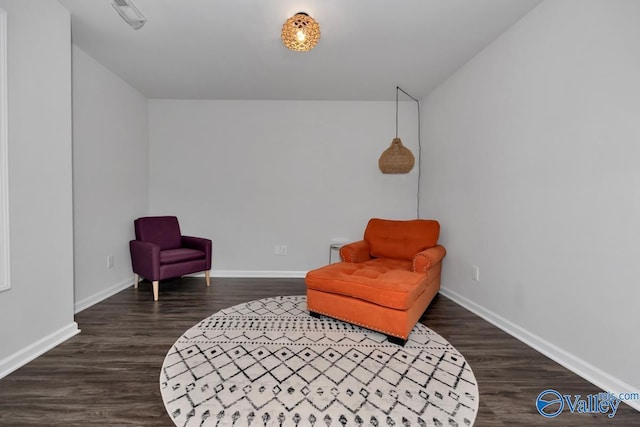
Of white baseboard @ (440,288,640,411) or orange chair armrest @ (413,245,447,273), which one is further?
orange chair armrest @ (413,245,447,273)

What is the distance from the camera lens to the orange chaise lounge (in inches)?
84.0

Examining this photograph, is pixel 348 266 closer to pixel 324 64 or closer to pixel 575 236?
pixel 575 236

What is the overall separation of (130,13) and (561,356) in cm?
400

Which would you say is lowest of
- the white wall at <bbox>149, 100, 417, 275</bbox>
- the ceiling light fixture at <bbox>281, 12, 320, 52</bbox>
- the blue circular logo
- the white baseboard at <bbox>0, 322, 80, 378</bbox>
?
the blue circular logo

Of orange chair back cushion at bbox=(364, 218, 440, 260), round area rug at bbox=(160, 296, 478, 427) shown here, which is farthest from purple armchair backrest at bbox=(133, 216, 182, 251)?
orange chair back cushion at bbox=(364, 218, 440, 260)

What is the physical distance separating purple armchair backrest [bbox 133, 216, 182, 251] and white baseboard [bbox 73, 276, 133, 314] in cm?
57

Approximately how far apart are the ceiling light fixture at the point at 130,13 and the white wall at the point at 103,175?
968 millimetres

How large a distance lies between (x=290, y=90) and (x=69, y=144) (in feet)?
7.91

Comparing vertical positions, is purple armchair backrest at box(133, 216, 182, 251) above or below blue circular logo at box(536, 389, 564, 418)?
above

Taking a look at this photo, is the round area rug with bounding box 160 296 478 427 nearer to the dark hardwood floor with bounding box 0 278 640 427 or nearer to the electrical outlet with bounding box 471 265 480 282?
the dark hardwood floor with bounding box 0 278 640 427

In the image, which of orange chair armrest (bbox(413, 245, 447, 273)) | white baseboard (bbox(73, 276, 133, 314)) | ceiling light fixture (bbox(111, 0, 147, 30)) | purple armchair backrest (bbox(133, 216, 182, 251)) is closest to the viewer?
ceiling light fixture (bbox(111, 0, 147, 30))

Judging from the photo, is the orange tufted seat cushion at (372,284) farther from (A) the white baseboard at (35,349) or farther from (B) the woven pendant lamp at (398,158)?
(A) the white baseboard at (35,349)

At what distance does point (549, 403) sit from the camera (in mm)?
1514

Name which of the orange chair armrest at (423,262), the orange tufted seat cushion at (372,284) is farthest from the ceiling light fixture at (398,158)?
the orange tufted seat cushion at (372,284)
